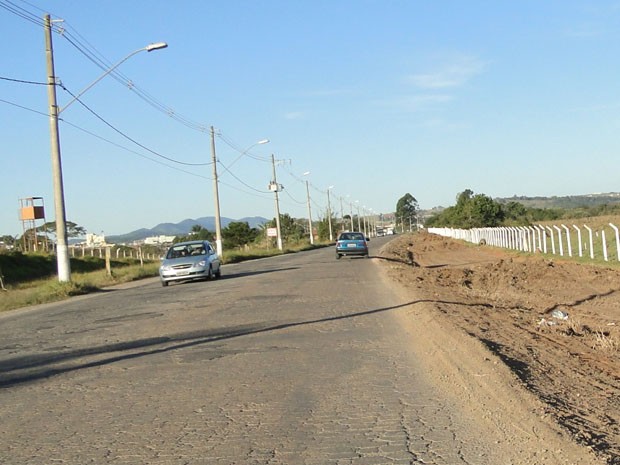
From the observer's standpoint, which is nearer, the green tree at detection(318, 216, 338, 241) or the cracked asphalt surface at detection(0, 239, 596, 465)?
the cracked asphalt surface at detection(0, 239, 596, 465)

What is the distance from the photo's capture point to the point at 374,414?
7188mm

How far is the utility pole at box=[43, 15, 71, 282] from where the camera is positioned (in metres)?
27.0

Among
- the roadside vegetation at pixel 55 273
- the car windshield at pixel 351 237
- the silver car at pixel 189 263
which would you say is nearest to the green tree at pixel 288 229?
the roadside vegetation at pixel 55 273

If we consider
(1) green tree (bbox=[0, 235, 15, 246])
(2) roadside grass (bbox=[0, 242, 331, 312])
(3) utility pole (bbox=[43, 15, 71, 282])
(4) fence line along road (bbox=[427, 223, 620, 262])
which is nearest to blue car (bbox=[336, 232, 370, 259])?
(4) fence line along road (bbox=[427, 223, 620, 262])

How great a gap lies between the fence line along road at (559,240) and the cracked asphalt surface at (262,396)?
2047 cm

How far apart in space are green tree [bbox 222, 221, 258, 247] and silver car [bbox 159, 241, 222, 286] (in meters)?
73.5

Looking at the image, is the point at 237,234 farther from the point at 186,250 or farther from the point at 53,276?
the point at 186,250

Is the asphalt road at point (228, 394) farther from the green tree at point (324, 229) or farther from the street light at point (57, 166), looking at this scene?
the green tree at point (324, 229)

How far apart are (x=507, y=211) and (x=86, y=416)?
4042 inches

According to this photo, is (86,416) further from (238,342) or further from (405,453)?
(238,342)

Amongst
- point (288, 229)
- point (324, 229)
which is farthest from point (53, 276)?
point (324, 229)

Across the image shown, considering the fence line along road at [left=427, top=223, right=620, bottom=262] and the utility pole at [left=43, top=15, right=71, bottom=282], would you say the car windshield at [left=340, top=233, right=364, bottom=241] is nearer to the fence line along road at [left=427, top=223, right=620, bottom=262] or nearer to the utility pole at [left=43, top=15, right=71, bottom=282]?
the fence line along road at [left=427, top=223, right=620, bottom=262]

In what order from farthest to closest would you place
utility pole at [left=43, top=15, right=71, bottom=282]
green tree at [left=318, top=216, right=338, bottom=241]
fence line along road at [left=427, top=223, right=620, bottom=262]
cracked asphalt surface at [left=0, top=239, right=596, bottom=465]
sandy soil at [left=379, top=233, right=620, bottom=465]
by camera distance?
green tree at [left=318, top=216, right=338, bottom=241], fence line along road at [left=427, top=223, right=620, bottom=262], utility pole at [left=43, top=15, right=71, bottom=282], sandy soil at [left=379, top=233, right=620, bottom=465], cracked asphalt surface at [left=0, top=239, right=596, bottom=465]

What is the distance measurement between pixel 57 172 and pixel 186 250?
545 cm
